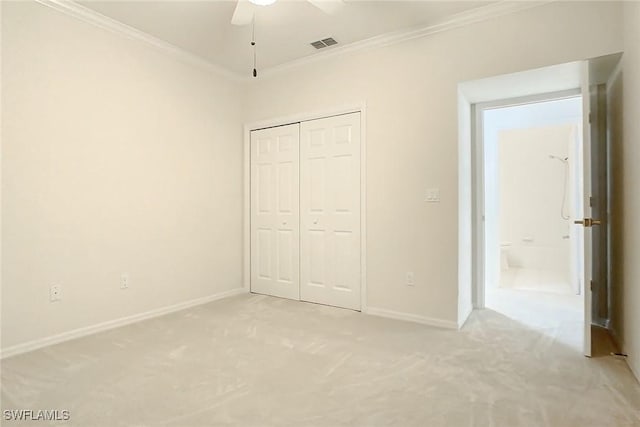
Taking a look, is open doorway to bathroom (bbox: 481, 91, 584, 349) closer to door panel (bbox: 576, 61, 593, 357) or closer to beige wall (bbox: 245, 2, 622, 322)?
beige wall (bbox: 245, 2, 622, 322)

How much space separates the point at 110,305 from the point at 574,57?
4.17 m

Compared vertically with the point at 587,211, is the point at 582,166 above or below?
above

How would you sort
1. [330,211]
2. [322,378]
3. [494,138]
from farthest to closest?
[494,138]
[330,211]
[322,378]

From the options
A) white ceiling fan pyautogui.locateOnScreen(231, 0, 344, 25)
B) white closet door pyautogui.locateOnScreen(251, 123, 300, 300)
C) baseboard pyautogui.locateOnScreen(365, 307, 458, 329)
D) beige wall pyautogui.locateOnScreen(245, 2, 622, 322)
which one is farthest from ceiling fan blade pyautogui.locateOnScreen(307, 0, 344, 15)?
baseboard pyautogui.locateOnScreen(365, 307, 458, 329)

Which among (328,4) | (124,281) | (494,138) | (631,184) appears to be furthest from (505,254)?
(124,281)

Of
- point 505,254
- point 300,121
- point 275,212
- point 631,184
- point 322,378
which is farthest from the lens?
point 505,254

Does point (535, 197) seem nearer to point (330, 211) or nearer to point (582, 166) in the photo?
point (582, 166)

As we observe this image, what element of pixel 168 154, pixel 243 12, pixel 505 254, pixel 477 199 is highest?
pixel 243 12

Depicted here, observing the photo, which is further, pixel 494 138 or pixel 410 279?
pixel 494 138

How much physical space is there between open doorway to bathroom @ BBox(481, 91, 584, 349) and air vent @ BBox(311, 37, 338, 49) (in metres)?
2.26

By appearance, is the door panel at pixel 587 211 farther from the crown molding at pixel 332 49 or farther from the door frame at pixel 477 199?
the door frame at pixel 477 199

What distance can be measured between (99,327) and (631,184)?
4.07 metres

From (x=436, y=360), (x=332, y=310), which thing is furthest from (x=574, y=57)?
(x=332, y=310)

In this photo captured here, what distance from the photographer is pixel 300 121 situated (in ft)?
12.6
